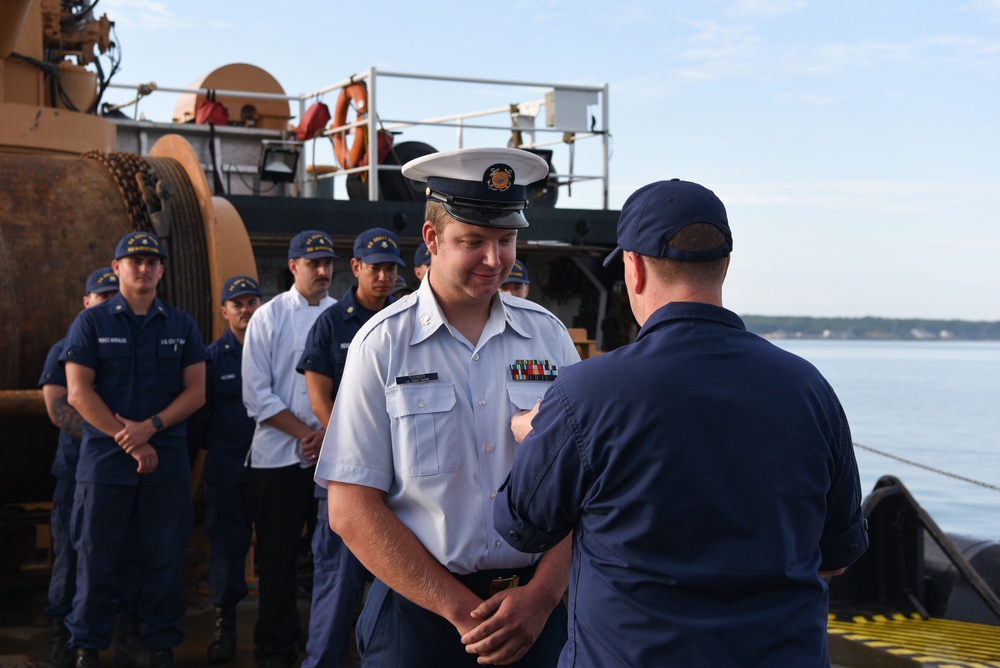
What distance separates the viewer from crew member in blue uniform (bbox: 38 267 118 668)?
5195 millimetres

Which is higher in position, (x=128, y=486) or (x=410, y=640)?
(x=410, y=640)

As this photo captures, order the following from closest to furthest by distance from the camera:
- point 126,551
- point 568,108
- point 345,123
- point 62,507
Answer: point 126,551 < point 62,507 < point 568,108 < point 345,123

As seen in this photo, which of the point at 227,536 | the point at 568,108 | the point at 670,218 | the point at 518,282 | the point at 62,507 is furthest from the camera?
the point at 568,108

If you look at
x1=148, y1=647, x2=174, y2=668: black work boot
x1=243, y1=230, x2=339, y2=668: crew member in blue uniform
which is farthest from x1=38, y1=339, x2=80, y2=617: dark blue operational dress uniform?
x1=243, y1=230, x2=339, y2=668: crew member in blue uniform

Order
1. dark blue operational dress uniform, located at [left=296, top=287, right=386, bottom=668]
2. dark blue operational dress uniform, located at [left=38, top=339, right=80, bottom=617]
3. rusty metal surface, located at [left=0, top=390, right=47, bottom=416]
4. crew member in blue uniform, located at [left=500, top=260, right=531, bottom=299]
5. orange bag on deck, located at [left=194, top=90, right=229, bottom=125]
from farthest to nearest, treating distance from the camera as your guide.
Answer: orange bag on deck, located at [left=194, top=90, right=229, bottom=125] → crew member in blue uniform, located at [left=500, top=260, right=531, bottom=299] → rusty metal surface, located at [left=0, top=390, right=47, bottom=416] → dark blue operational dress uniform, located at [left=38, top=339, right=80, bottom=617] → dark blue operational dress uniform, located at [left=296, top=287, right=386, bottom=668]

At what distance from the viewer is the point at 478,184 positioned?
2559 mm

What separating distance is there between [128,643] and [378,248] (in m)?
2.28

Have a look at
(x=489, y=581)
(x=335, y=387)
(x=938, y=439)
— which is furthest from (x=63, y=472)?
(x=938, y=439)

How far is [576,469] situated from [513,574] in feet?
1.98

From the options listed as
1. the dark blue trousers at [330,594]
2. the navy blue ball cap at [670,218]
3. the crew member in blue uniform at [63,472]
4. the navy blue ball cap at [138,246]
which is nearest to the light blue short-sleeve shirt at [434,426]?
the navy blue ball cap at [670,218]

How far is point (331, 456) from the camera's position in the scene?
248 centimetres

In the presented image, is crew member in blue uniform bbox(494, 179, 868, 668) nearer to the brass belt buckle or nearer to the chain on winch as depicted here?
the brass belt buckle

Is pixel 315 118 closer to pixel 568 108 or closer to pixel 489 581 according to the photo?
pixel 568 108

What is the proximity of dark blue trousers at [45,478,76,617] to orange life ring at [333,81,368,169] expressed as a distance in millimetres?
5884
